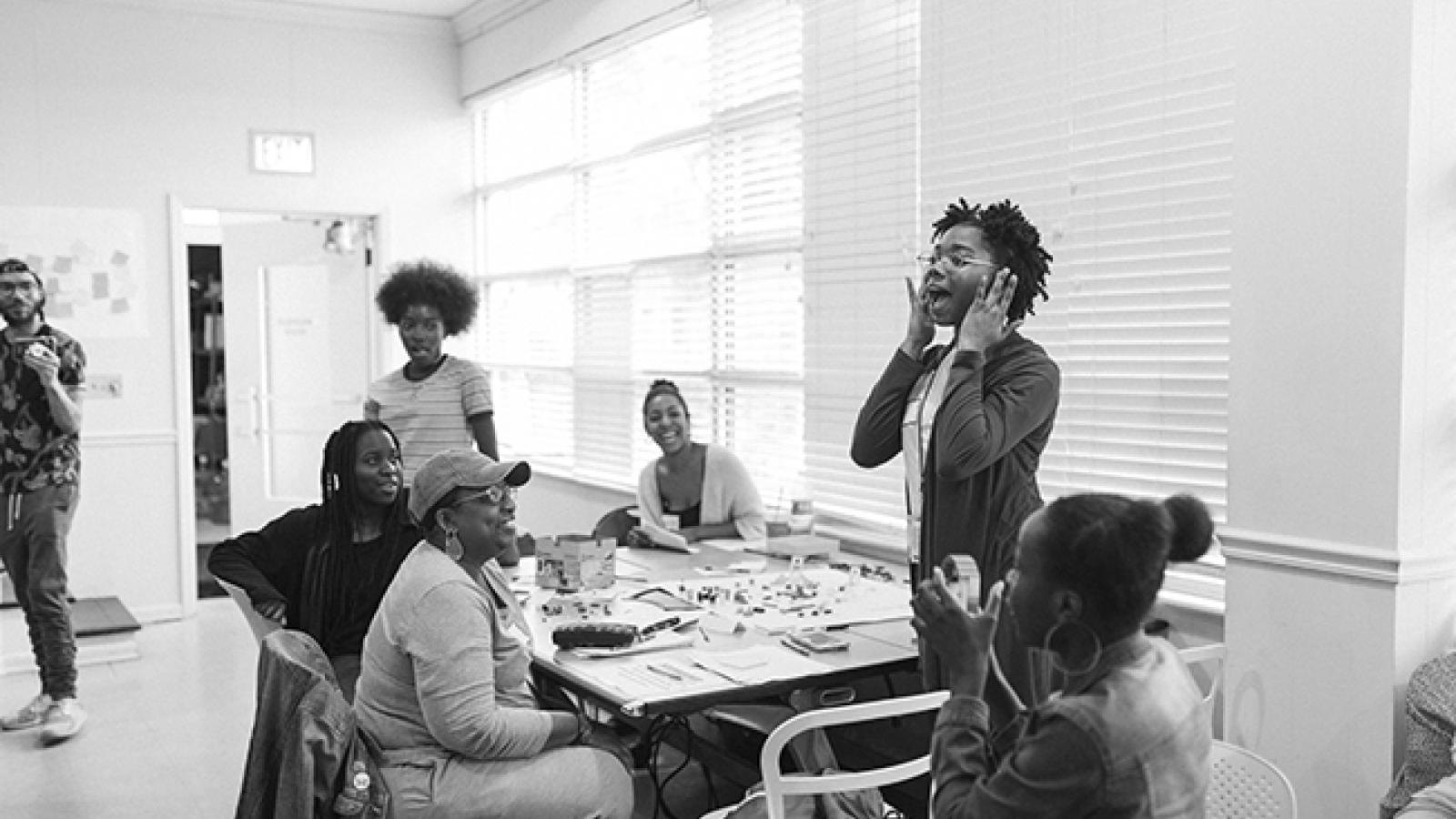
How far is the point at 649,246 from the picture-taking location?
19.1 ft

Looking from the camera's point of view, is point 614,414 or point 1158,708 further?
point 614,414

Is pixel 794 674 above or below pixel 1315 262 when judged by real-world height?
below

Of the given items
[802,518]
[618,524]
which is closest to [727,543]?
[802,518]

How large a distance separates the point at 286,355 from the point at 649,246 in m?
2.69

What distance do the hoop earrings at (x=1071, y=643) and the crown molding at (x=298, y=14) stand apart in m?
6.45

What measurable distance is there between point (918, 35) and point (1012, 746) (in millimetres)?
→ 3161

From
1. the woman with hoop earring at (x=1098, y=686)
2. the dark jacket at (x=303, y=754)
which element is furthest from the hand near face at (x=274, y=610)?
the woman with hoop earring at (x=1098, y=686)

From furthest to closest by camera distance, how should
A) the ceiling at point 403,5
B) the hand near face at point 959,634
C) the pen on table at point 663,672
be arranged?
1. the ceiling at point 403,5
2. the pen on table at point 663,672
3. the hand near face at point 959,634

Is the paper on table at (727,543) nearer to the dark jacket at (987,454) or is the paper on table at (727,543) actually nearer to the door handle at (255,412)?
the dark jacket at (987,454)

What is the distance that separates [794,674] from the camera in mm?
2703

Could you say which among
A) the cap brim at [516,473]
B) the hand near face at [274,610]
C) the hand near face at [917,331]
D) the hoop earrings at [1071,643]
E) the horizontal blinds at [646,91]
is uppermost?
the horizontal blinds at [646,91]

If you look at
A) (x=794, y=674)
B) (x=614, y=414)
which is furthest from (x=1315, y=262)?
(x=614, y=414)

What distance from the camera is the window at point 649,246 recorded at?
4.94 m

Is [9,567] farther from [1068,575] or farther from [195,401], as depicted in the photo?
[195,401]
